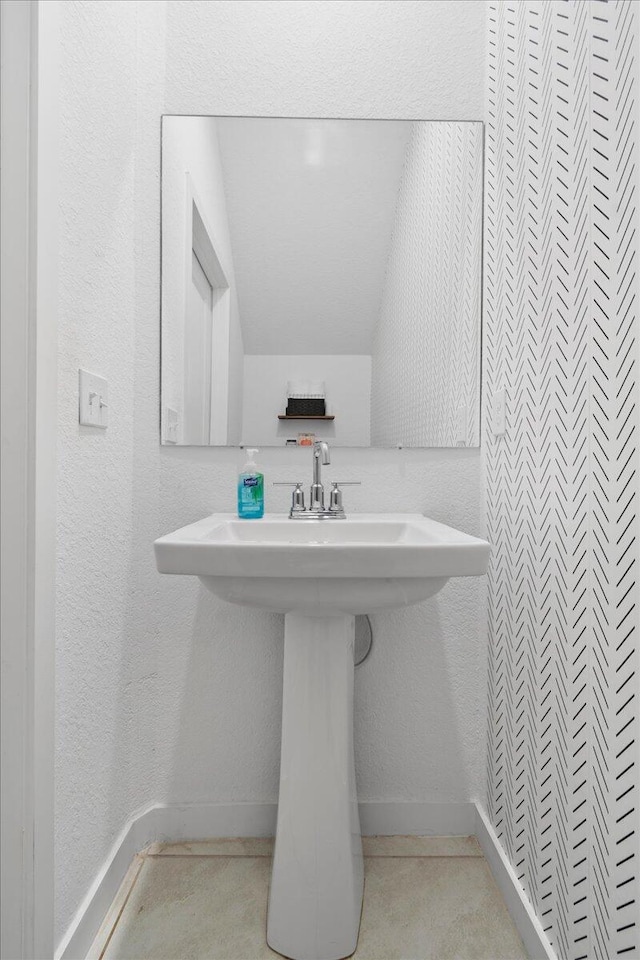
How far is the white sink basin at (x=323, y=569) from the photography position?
911mm

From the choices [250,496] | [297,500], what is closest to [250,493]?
[250,496]

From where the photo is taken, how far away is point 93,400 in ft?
3.57

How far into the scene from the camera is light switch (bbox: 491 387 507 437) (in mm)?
1305

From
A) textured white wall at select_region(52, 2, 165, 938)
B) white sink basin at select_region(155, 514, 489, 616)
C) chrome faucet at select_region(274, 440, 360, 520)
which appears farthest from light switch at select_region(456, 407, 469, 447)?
textured white wall at select_region(52, 2, 165, 938)

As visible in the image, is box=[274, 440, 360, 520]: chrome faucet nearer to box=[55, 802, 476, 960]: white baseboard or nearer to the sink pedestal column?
the sink pedestal column

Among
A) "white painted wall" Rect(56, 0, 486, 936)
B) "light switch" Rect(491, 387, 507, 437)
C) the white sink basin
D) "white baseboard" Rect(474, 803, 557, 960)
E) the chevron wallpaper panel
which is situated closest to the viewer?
the chevron wallpaper panel

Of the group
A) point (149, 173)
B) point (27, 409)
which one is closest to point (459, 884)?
point (27, 409)

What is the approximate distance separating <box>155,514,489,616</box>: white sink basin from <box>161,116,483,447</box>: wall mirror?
507mm

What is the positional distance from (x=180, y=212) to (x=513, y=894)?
1.69 meters

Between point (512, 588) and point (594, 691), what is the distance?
15.9 inches

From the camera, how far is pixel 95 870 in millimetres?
1136

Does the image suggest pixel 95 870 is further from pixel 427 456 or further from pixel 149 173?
pixel 149 173

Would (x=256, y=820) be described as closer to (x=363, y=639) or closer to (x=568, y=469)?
(x=363, y=639)

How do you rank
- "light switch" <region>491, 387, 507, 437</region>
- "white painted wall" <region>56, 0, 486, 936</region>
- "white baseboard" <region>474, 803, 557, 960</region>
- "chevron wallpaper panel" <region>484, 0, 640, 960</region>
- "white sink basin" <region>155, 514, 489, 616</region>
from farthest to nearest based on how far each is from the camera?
"white painted wall" <region>56, 0, 486, 936</region> < "light switch" <region>491, 387, 507, 437</region> < "white baseboard" <region>474, 803, 557, 960</region> < "white sink basin" <region>155, 514, 489, 616</region> < "chevron wallpaper panel" <region>484, 0, 640, 960</region>
